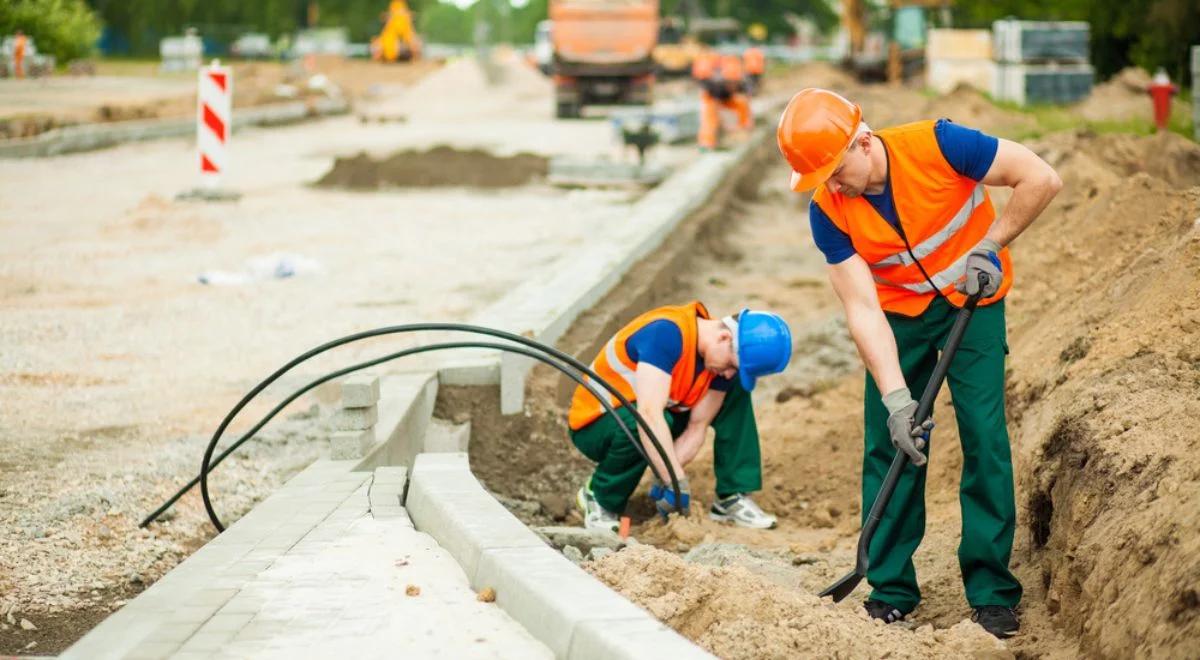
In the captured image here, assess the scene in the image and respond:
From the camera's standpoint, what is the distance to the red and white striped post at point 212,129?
49.1 feet

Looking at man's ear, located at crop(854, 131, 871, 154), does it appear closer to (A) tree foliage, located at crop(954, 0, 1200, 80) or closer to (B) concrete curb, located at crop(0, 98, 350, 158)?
Answer: (A) tree foliage, located at crop(954, 0, 1200, 80)

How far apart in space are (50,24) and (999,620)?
84.5 ft

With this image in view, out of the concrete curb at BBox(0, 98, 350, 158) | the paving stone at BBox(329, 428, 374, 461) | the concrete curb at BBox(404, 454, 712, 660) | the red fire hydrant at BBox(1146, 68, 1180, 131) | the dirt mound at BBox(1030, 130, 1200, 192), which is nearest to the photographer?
the concrete curb at BBox(404, 454, 712, 660)

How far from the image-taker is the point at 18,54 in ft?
98.9

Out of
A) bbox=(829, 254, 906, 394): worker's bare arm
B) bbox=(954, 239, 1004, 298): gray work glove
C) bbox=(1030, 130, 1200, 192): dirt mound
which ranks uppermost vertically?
bbox=(954, 239, 1004, 298): gray work glove

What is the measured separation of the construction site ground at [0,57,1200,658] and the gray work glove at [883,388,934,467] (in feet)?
1.67

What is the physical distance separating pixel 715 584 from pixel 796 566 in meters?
1.52

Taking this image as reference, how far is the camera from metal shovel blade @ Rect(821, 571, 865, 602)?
4801 millimetres

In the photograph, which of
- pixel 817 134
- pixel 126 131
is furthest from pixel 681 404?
pixel 126 131

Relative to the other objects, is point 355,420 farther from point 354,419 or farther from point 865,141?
point 865,141

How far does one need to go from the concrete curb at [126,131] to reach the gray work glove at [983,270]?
1663cm

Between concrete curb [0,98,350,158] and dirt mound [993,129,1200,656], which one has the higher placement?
dirt mound [993,129,1200,656]

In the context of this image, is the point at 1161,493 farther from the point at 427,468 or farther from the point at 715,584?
the point at 427,468

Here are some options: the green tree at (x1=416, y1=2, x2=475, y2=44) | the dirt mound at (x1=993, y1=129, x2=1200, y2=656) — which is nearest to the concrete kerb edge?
the dirt mound at (x1=993, y1=129, x2=1200, y2=656)
